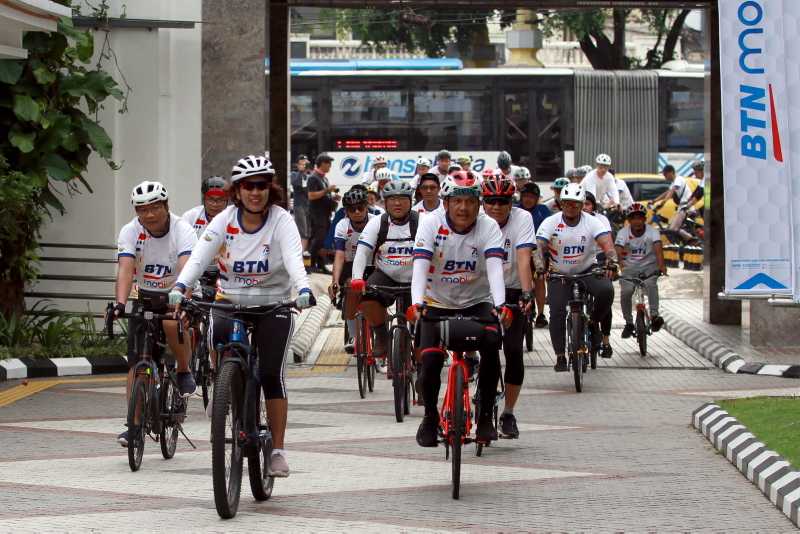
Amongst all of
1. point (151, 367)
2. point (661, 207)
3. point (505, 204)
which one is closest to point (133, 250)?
point (151, 367)

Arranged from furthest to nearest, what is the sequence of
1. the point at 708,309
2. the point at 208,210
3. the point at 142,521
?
the point at 708,309, the point at 208,210, the point at 142,521

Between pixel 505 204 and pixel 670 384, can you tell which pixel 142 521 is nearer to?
pixel 505 204

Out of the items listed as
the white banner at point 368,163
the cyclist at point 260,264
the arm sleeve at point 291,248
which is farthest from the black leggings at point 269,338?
the white banner at point 368,163

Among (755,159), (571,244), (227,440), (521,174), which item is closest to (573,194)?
(571,244)

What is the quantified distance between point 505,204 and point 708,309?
955 cm

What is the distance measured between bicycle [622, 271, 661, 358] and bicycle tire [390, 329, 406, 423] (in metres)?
6.02

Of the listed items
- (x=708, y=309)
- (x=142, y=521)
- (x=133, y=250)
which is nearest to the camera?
(x=142, y=521)

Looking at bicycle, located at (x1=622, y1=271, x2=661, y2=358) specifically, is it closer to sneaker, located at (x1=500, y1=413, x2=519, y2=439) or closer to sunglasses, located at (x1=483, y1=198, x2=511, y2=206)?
sunglasses, located at (x1=483, y1=198, x2=511, y2=206)

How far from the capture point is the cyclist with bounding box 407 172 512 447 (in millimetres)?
10117

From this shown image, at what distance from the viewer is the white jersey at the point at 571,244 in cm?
1580

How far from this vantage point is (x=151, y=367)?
1062 centimetres

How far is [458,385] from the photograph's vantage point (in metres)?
9.57

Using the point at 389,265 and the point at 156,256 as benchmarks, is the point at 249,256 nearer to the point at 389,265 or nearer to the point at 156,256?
the point at 156,256

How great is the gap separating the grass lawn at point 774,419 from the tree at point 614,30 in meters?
34.3
